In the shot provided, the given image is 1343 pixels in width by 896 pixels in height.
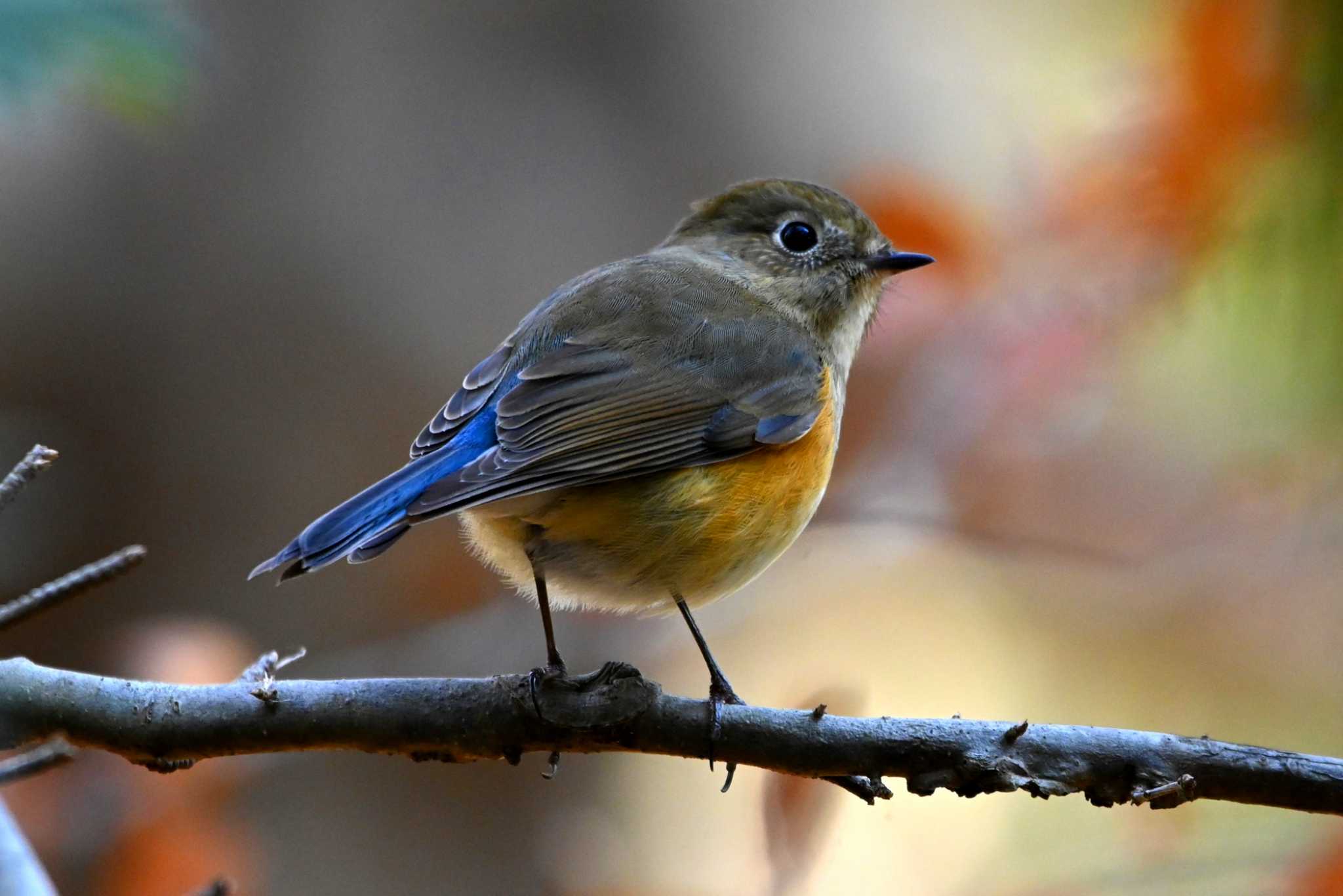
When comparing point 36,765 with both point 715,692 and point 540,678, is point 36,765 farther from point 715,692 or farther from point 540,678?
point 715,692

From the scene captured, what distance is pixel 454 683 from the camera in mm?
2127

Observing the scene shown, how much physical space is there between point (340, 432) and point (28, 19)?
2866 millimetres

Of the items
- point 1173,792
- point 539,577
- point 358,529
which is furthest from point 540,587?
point 1173,792

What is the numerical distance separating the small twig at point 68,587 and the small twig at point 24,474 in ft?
0.38

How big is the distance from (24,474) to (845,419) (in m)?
2.61

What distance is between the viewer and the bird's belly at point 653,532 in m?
2.56

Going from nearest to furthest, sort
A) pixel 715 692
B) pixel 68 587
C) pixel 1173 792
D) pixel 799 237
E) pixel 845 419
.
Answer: pixel 68 587 → pixel 1173 792 → pixel 715 692 → pixel 799 237 → pixel 845 419

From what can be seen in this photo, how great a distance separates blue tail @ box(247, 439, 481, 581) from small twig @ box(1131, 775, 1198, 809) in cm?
129

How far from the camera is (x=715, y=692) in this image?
2393 mm

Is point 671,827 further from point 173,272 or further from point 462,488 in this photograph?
point 173,272

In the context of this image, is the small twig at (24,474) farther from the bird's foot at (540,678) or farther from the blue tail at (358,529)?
the bird's foot at (540,678)

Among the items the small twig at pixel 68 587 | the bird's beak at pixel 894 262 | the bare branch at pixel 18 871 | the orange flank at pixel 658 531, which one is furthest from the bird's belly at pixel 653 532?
the bare branch at pixel 18 871

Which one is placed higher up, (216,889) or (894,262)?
(894,262)

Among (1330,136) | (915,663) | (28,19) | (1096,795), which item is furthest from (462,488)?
(915,663)
